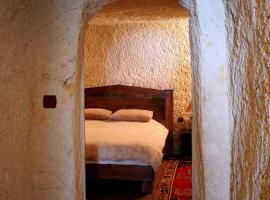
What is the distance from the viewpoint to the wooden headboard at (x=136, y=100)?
17.1 ft

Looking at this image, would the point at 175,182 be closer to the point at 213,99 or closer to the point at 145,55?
the point at 145,55

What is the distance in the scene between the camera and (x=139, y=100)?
5.24 metres

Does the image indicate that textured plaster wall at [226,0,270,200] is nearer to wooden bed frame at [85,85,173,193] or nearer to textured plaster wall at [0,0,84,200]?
textured plaster wall at [0,0,84,200]

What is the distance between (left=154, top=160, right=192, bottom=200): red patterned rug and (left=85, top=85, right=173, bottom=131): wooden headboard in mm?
656

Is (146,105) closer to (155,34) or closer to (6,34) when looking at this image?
(155,34)

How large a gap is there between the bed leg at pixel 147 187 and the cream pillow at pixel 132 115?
127 centimetres

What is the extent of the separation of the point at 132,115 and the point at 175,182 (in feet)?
3.91

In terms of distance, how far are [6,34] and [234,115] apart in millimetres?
1385

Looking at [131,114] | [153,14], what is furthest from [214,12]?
[131,114]

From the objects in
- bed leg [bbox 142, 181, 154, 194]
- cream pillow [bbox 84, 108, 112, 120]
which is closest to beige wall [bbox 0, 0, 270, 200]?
bed leg [bbox 142, 181, 154, 194]

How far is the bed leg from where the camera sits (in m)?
3.69

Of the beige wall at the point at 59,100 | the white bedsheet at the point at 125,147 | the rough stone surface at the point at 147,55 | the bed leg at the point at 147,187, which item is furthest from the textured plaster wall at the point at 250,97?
the rough stone surface at the point at 147,55

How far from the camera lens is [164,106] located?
17.0 feet

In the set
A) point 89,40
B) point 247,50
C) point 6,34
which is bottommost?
point 247,50
